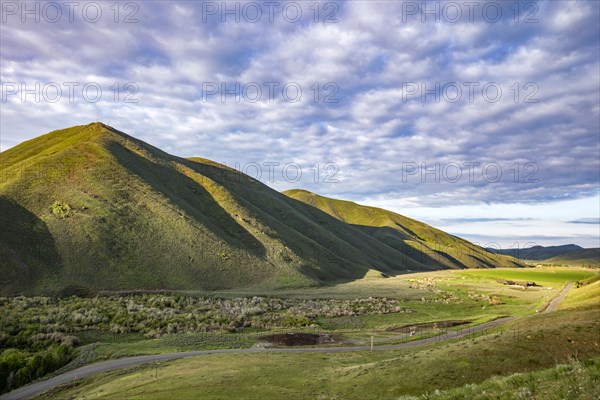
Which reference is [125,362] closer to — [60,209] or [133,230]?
[133,230]

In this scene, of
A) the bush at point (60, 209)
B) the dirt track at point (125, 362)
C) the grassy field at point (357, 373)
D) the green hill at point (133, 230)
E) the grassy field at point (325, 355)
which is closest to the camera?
the grassy field at point (357, 373)

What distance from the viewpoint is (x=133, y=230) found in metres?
106

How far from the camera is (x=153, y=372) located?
1213 inches

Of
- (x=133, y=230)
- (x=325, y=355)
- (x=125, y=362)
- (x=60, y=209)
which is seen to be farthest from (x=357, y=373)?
(x=60, y=209)

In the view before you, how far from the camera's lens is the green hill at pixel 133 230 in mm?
88312

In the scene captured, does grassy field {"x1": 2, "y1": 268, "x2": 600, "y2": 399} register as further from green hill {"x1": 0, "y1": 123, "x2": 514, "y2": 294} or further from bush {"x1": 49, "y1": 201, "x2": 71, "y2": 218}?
bush {"x1": 49, "y1": 201, "x2": 71, "y2": 218}

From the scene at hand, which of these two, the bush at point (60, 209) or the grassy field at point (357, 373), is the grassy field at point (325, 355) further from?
Answer: the bush at point (60, 209)

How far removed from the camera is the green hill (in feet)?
290

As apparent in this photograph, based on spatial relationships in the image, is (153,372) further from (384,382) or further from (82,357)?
(384,382)

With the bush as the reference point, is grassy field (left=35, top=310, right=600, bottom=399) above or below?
below

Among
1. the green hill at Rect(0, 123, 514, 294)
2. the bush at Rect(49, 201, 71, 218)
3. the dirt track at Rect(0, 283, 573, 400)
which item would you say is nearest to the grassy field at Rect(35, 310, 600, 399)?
the dirt track at Rect(0, 283, 573, 400)

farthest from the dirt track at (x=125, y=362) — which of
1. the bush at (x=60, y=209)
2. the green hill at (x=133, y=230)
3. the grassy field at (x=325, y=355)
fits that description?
the bush at (x=60, y=209)

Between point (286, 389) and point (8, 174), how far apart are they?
125629mm

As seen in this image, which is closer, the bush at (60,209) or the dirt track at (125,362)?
the dirt track at (125,362)
